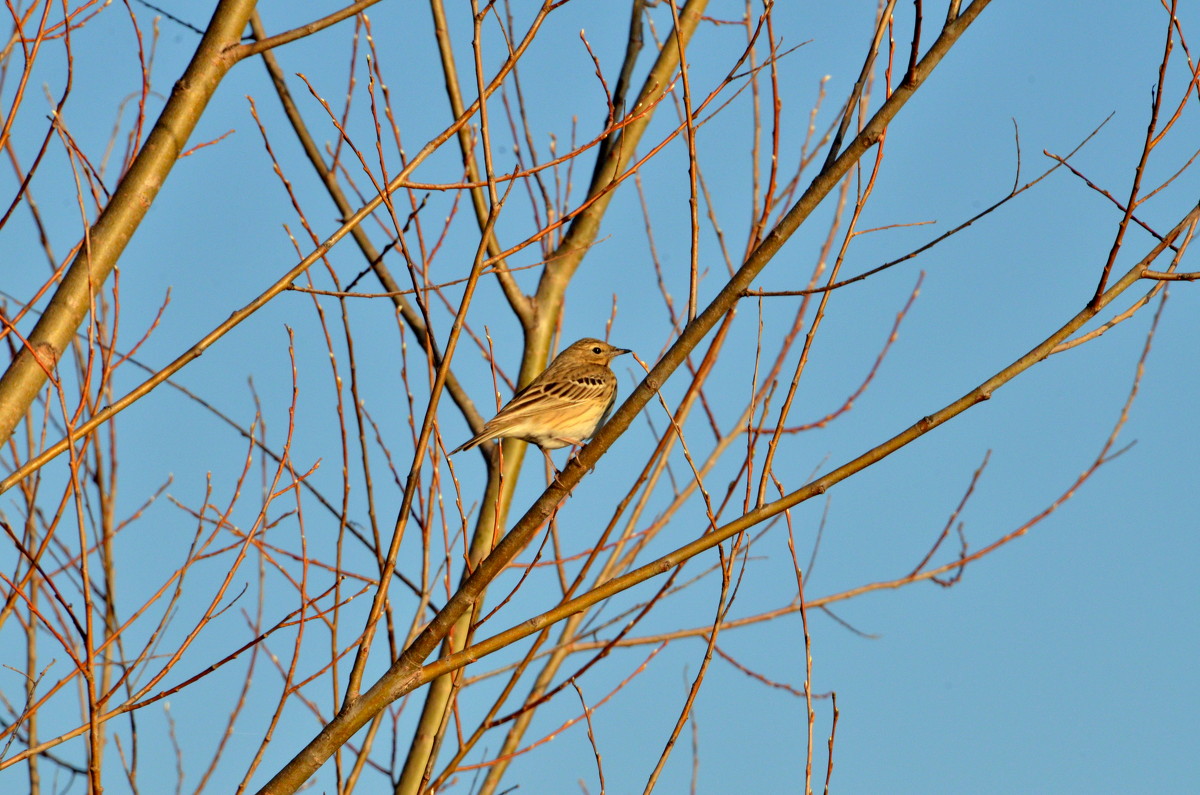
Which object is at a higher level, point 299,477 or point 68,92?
point 68,92

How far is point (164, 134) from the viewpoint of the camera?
433 centimetres

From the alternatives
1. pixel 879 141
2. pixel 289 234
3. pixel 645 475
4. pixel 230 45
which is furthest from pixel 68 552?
pixel 879 141

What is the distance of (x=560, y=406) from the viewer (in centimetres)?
771

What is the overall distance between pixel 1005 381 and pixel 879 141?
923mm

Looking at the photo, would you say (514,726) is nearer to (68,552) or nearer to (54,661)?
(54,661)

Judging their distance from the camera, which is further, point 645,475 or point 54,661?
point 54,661

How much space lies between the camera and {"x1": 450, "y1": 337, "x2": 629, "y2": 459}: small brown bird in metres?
7.00

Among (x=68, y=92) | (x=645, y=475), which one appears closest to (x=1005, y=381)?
(x=645, y=475)

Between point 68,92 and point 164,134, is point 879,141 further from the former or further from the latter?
point 68,92

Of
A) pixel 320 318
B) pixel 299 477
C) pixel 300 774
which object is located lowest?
pixel 300 774

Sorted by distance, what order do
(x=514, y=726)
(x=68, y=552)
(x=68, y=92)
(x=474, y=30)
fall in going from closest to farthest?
(x=474, y=30) → (x=68, y=92) → (x=514, y=726) → (x=68, y=552)

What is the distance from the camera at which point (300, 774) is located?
11.6 ft

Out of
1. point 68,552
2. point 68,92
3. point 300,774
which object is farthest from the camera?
point 68,552

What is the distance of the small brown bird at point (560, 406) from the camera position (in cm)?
700
